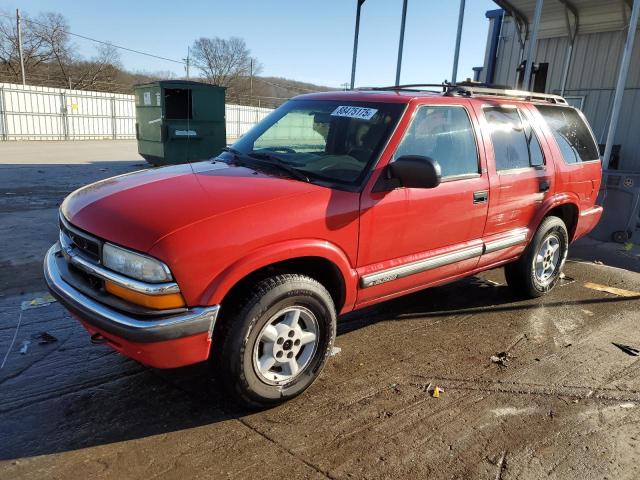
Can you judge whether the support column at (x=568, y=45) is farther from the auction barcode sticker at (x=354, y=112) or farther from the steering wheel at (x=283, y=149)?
the steering wheel at (x=283, y=149)

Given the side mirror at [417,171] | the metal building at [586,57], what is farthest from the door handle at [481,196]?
the metal building at [586,57]

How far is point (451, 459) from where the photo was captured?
8.56 feet

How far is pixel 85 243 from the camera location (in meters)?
2.80

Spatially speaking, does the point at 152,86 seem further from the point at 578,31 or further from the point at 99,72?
the point at 99,72

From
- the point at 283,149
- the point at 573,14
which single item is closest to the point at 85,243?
the point at 283,149

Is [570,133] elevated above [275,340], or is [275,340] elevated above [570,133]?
[570,133]

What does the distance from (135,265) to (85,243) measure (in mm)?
504

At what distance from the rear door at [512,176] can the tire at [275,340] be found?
70.4 inches

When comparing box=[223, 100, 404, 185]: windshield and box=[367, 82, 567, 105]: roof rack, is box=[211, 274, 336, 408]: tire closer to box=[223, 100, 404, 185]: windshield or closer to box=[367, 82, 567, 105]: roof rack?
box=[223, 100, 404, 185]: windshield

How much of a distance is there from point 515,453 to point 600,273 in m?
4.19

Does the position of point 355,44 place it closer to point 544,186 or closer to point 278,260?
point 544,186

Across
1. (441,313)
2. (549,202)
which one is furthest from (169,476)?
(549,202)

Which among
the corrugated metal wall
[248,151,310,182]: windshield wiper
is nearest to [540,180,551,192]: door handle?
[248,151,310,182]: windshield wiper

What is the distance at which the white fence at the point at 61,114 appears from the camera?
2325cm
